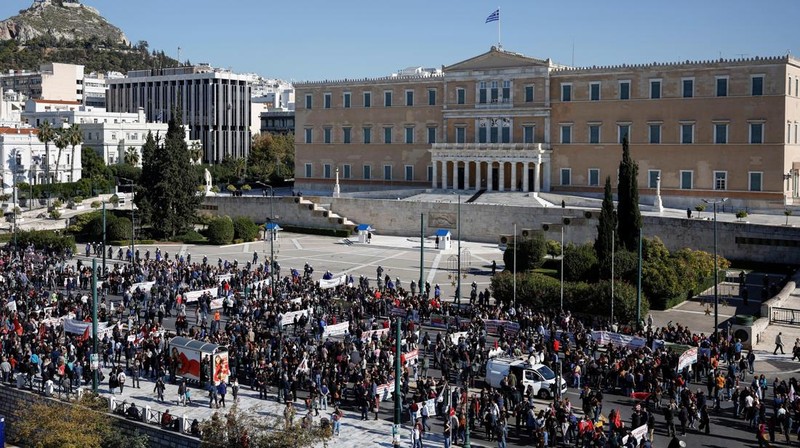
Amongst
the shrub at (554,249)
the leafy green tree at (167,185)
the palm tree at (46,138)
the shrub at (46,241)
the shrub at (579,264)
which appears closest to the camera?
the shrub at (579,264)

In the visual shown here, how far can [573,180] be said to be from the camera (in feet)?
228

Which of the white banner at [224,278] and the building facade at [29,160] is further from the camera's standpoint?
the building facade at [29,160]

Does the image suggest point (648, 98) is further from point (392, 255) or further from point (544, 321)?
point (544, 321)

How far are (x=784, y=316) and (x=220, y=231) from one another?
126 feet

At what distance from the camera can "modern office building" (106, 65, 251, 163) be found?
134 m

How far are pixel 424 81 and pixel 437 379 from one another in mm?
49400

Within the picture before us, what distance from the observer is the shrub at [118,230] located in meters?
63.2

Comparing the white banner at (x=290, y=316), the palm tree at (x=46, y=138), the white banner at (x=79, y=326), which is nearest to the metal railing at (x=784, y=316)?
the white banner at (x=290, y=316)

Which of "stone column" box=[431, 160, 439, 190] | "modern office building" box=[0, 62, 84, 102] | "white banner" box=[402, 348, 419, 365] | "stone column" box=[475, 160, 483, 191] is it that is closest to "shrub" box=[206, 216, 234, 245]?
"stone column" box=[431, 160, 439, 190]

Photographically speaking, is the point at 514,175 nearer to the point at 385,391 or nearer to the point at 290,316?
the point at 290,316

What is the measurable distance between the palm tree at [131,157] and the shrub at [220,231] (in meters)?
39.4

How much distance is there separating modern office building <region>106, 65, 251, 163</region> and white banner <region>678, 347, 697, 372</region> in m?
109

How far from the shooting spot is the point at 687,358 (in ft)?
97.2

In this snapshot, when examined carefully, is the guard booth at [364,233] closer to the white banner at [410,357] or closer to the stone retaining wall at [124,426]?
the white banner at [410,357]
